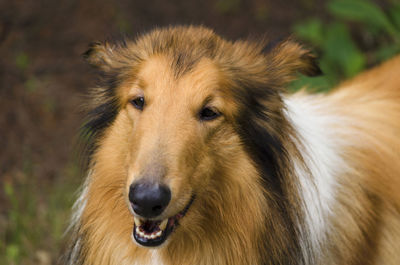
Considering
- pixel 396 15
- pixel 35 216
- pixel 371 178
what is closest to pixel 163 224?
pixel 371 178

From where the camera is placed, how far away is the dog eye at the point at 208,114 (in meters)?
2.77

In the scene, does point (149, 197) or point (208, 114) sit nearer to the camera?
point (149, 197)

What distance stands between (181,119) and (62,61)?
3.99 m

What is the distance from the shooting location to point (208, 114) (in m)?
2.79

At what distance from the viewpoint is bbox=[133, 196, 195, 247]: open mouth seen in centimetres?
270

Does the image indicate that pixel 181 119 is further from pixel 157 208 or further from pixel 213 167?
pixel 157 208

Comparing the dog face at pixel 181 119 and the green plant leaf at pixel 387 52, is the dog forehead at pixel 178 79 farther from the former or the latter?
the green plant leaf at pixel 387 52

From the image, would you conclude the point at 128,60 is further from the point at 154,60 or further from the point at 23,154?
the point at 23,154

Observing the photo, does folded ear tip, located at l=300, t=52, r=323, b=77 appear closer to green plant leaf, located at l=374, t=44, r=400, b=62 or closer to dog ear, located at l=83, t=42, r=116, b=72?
dog ear, located at l=83, t=42, r=116, b=72

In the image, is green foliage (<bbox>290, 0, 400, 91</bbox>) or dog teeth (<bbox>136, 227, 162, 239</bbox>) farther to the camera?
green foliage (<bbox>290, 0, 400, 91</bbox>)

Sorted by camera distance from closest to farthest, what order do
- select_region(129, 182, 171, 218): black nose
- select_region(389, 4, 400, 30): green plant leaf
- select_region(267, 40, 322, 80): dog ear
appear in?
select_region(129, 182, 171, 218): black nose → select_region(267, 40, 322, 80): dog ear → select_region(389, 4, 400, 30): green plant leaf

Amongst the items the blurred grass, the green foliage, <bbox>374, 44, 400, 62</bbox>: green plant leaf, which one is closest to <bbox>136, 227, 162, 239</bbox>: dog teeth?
the blurred grass

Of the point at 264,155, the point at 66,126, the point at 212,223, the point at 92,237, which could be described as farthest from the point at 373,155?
the point at 66,126

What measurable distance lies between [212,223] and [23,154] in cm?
309
